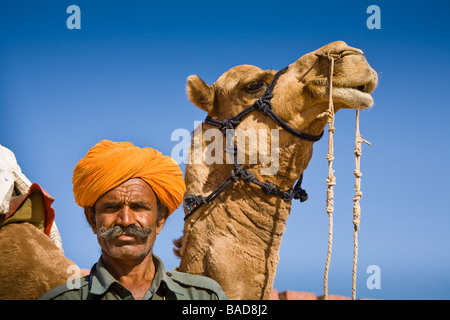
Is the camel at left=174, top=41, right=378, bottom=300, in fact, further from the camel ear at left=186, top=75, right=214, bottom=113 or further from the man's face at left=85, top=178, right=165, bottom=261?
the man's face at left=85, top=178, right=165, bottom=261

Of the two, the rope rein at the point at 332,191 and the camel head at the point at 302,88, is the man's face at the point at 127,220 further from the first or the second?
the camel head at the point at 302,88

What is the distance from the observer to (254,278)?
15.3 feet

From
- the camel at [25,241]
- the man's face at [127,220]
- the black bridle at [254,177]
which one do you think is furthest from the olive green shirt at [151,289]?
the black bridle at [254,177]

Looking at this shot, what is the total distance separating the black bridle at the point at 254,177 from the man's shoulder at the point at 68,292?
2.02m

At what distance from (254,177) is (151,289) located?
79.5 inches

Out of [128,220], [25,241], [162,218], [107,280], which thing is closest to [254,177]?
[162,218]

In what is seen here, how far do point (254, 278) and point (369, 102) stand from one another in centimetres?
160

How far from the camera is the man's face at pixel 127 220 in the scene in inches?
112

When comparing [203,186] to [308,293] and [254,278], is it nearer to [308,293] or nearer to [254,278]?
[254,278]

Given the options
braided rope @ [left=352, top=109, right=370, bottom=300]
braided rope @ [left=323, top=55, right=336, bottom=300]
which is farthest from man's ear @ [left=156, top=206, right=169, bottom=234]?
braided rope @ [left=352, top=109, right=370, bottom=300]

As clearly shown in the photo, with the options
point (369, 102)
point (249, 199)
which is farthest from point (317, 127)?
point (249, 199)

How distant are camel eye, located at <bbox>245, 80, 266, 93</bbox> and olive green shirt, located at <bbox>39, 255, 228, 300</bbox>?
7.52 feet

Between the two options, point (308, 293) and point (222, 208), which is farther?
point (308, 293)
